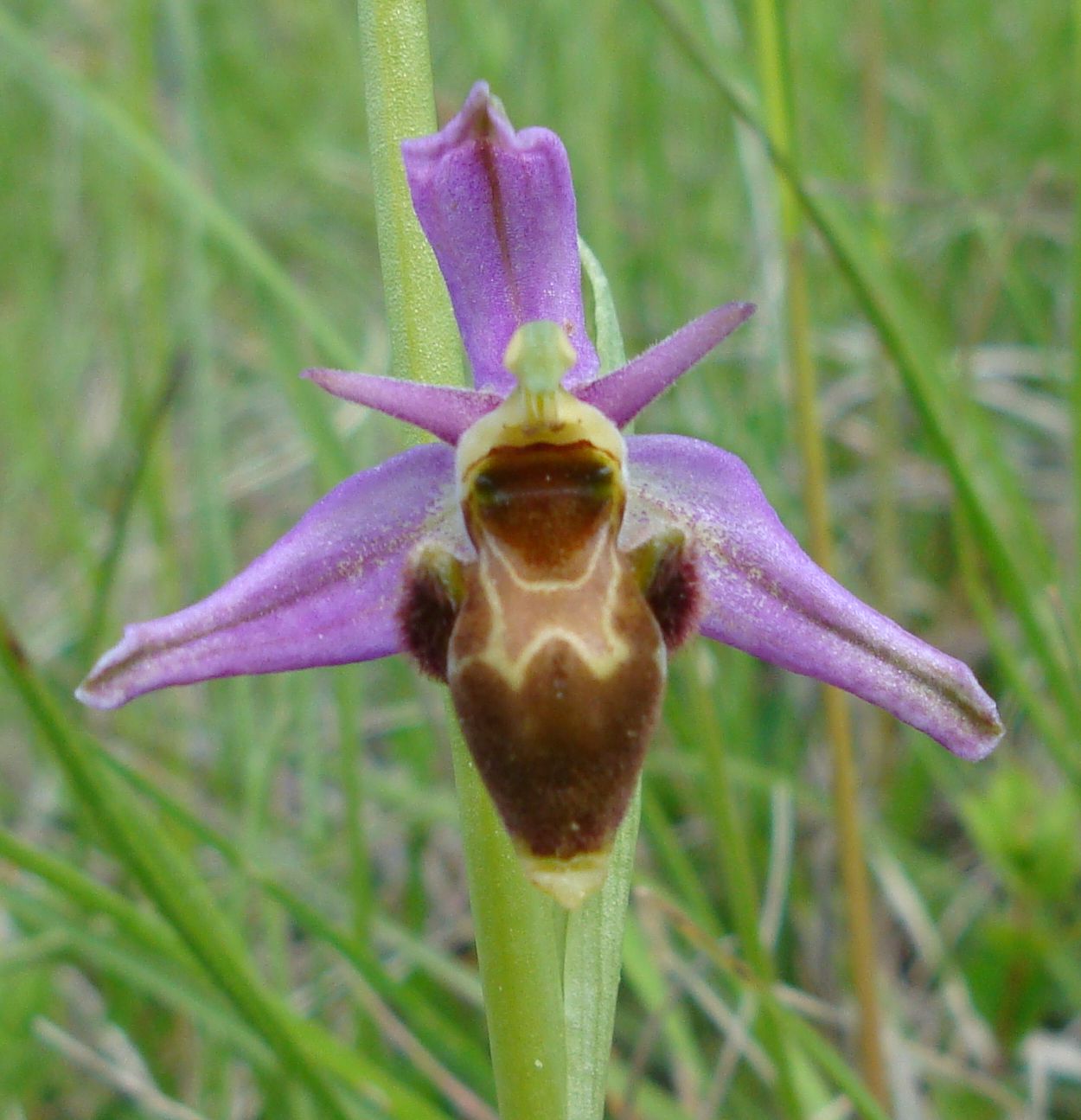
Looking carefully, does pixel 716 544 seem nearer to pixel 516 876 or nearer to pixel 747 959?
pixel 516 876

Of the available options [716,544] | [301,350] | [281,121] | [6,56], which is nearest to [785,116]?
[716,544]

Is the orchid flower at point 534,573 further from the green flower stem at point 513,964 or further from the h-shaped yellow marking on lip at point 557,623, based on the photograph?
the green flower stem at point 513,964

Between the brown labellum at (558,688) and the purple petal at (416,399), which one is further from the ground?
the purple petal at (416,399)

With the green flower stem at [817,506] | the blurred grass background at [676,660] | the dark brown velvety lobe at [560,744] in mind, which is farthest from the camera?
the green flower stem at [817,506]

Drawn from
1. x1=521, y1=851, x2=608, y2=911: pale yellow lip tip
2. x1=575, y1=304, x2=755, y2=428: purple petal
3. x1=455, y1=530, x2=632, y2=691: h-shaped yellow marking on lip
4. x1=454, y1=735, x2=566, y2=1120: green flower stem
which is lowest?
x1=454, y1=735, x2=566, y2=1120: green flower stem

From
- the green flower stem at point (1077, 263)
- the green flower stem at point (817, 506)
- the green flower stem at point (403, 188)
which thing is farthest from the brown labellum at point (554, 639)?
the green flower stem at point (1077, 263)

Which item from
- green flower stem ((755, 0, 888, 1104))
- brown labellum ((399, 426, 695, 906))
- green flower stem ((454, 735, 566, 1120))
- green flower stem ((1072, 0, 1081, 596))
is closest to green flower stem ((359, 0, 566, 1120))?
green flower stem ((454, 735, 566, 1120))

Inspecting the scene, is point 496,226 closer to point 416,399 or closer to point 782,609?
point 416,399

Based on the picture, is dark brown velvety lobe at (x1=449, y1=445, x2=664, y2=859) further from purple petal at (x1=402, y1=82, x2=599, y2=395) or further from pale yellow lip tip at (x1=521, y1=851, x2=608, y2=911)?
purple petal at (x1=402, y1=82, x2=599, y2=395)
